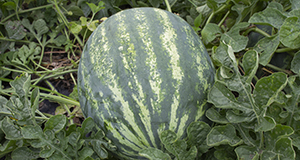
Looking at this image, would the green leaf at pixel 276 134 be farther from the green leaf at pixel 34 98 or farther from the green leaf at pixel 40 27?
the green leaf at pixel 40 27

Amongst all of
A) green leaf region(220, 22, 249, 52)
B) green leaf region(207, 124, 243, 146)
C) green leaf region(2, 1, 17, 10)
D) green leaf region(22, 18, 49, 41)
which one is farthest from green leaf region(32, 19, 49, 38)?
green leaf region(207, 124, 243, 146)

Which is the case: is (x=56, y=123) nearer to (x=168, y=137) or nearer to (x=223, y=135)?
(x=168, y=137)

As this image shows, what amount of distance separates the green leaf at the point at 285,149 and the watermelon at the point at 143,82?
357mm

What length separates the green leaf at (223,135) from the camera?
1034mm

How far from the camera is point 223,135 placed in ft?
3.44

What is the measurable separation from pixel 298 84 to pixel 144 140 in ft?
2.80

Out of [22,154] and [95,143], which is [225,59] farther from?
[22,154]

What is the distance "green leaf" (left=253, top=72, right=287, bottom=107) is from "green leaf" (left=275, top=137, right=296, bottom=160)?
6.0 inches

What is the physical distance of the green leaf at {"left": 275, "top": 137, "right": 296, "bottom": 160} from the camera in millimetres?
872

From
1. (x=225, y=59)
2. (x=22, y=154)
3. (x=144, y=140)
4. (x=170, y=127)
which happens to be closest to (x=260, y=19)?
(x=225, y=59)

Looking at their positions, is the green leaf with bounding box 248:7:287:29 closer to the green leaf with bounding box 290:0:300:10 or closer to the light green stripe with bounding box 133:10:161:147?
the green leaf with bounding box 290:0:300:10

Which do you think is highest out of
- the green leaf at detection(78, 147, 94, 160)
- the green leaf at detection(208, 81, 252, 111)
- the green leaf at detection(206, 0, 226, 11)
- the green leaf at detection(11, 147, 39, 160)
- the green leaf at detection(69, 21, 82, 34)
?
the green leaf at detection(206, 0, 226, 11)

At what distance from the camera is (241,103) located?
41.3 inches

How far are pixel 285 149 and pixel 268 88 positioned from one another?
0.84 feet
